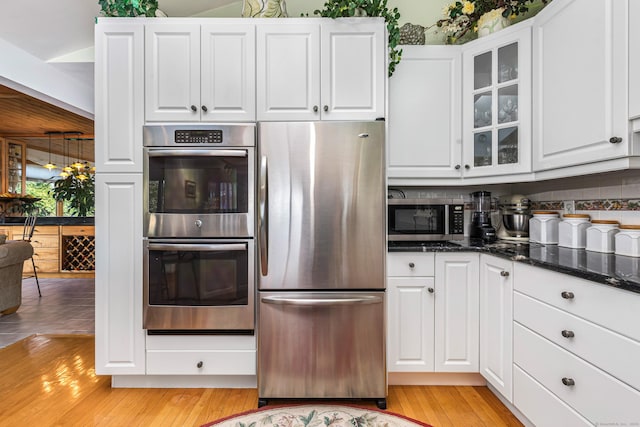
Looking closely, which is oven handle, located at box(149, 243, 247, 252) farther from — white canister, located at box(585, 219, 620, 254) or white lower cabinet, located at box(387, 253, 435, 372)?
white canister, located at box(585, 219, 620, 254)

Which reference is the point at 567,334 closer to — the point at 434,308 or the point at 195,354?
the point at 434,308

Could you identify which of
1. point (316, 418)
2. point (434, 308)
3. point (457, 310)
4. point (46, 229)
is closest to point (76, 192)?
point (46, 229)

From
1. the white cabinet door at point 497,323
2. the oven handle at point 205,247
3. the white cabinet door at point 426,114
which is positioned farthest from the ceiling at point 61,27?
the white cabinet door at point 497,323

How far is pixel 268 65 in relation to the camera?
191 centimetres

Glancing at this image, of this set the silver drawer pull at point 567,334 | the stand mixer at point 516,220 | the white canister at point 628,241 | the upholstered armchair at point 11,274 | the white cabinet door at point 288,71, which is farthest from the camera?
the upholstered armchair at point 11,274

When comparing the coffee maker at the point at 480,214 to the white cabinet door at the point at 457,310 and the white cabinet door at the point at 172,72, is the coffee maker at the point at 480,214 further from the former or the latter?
the white cabinet door at the point at 172,72

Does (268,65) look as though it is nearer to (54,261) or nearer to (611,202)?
(611,202)

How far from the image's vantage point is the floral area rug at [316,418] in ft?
5.56

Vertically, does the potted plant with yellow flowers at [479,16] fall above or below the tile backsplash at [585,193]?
above

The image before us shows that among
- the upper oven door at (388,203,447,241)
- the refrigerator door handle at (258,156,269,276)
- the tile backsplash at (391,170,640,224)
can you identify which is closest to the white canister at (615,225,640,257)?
the tile backsplash at (391,170,640,224)

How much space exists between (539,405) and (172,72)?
8.32 ft

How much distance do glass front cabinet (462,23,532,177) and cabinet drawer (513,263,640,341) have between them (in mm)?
783

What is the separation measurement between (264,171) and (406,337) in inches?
50.2

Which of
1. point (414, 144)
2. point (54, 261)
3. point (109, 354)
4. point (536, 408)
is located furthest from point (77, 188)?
point (536, 408)
